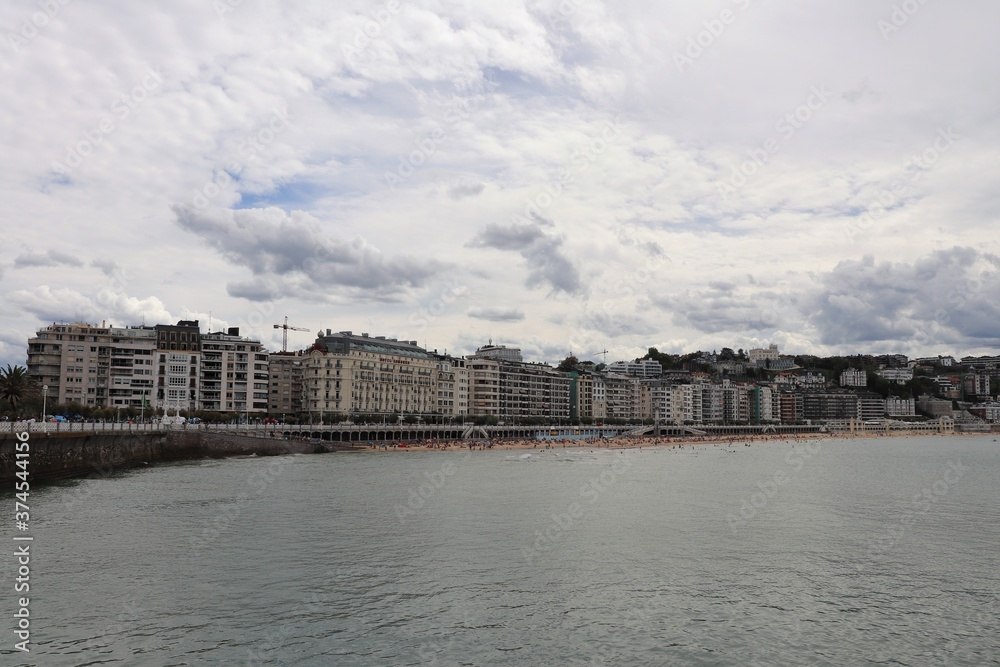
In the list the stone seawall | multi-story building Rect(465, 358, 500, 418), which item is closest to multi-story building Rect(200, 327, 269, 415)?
the stone seawall

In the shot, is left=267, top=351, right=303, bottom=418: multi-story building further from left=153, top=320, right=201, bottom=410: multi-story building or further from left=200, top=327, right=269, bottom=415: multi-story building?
left=153, top=320, right=201, bottom=410: multi-story building

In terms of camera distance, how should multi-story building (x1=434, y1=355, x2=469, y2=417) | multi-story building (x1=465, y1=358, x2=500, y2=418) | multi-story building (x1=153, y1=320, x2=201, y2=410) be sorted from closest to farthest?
multi-story building (x1=153, y1=320, x2=201, y2=410) → multi-story building (x1=434, y1=355, x2=469, y2=417) → multi-story building (x1=465, y1=358, x2=500, y2=418)

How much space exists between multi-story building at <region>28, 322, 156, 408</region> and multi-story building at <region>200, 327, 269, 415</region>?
9.60 meters

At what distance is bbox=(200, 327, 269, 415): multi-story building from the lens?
458ft

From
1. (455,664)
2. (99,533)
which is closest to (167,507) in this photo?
(99,533)

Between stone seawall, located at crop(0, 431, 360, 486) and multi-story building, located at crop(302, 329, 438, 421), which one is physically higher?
multi-story building, located at crop(302, 329, 438, 421)

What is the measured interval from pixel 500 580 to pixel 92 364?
12563cm

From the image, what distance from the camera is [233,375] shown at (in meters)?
141

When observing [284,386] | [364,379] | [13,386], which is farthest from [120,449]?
[284,386]

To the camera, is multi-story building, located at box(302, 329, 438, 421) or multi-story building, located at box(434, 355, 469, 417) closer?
multi-story building, located at box(302, 329, 438, 421)

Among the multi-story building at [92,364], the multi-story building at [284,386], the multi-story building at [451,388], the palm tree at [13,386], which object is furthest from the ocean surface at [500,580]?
the multi-story building at [451,388]

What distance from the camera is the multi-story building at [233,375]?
140 m

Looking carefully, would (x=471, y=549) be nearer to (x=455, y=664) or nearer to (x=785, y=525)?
(x=455, y=664)

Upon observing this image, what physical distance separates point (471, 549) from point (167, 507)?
71.1 feet
